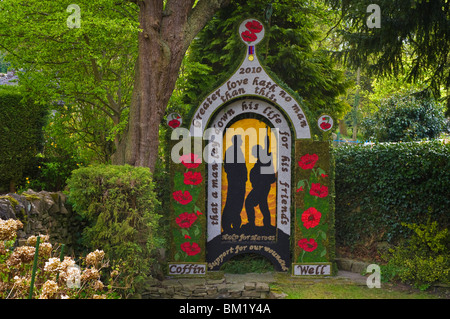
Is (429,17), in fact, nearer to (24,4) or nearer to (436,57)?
(436,57)

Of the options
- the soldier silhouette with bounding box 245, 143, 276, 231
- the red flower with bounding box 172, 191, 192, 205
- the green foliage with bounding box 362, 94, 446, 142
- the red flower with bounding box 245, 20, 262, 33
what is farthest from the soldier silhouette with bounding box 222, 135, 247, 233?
the green foliage with bounding box 362, 94, 446, 142

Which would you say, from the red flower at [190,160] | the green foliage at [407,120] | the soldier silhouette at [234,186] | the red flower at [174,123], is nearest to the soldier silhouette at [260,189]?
the soldier silhouette at [234,186]

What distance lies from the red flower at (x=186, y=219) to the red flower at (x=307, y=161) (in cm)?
221

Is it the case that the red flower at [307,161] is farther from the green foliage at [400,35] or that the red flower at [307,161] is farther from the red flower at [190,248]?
the red flower at [190,248]

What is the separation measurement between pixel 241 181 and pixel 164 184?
1.47m

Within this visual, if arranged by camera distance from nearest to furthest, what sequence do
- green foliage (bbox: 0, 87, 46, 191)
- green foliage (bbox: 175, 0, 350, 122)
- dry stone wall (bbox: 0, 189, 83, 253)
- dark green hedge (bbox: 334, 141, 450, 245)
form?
1. dry stone wall (bbox: 0, 189, 83, 253)
2. dark green hedge (bbox: 334, 141, 450, 245)
3. green foliage (bbox: 175, 0, 350, 122)
4. green foliage (bbox: 0, 87, 46, 191)

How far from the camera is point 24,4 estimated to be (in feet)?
25.8

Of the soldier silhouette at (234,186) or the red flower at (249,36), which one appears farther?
the soldier silhouette at (234,186)

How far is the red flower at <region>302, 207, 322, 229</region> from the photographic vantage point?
7734mm

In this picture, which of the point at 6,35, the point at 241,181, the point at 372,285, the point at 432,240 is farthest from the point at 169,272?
the point at 6,35

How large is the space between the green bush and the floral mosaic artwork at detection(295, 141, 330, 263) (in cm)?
312

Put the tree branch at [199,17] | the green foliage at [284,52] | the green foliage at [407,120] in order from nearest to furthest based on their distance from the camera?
the tree branch at [199,17] < the green foliage at [284,52] < the green foliage at [407,120]

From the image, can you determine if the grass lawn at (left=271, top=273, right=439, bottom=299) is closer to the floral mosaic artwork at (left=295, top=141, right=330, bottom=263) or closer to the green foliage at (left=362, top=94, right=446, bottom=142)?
the floral mosaic artwork at (left=295, top=141, right=330, bottom=263)

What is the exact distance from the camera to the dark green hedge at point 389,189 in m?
7.57
